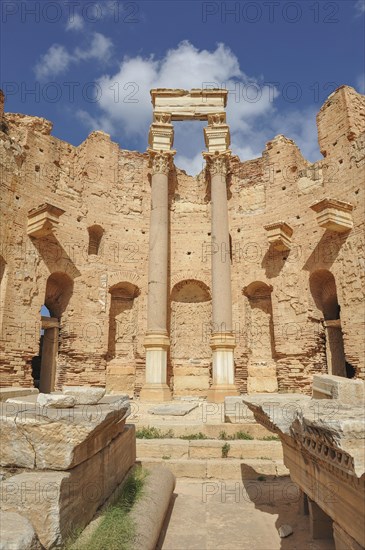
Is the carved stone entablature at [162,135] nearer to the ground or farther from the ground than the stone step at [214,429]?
farther from the ground

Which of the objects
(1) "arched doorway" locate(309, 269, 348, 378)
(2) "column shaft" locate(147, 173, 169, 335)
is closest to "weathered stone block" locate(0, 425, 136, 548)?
(2) "column shaft" locate(147, 173, 169, 335)

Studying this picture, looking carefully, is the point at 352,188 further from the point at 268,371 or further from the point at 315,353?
the point at 268,371

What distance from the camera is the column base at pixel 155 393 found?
15.5 m

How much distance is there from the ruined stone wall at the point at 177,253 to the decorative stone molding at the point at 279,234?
48cm

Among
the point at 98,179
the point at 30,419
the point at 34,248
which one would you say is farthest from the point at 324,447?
the point at 98,179

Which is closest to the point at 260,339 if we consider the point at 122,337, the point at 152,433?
the point at 122,337

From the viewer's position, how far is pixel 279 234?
16.8 meters

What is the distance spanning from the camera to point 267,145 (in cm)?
1984

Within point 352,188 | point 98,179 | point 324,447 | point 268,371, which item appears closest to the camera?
point 324,447

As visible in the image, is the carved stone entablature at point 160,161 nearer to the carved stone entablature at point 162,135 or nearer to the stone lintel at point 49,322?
the carved stone entablature at point 162,135

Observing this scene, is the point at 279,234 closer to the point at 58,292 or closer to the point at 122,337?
the point at 122,337

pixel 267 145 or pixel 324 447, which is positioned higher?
pixel 267 145

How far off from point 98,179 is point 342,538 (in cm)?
1801

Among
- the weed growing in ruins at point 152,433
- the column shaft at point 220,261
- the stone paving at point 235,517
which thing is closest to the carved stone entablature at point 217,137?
the column shaft at point 220,261
